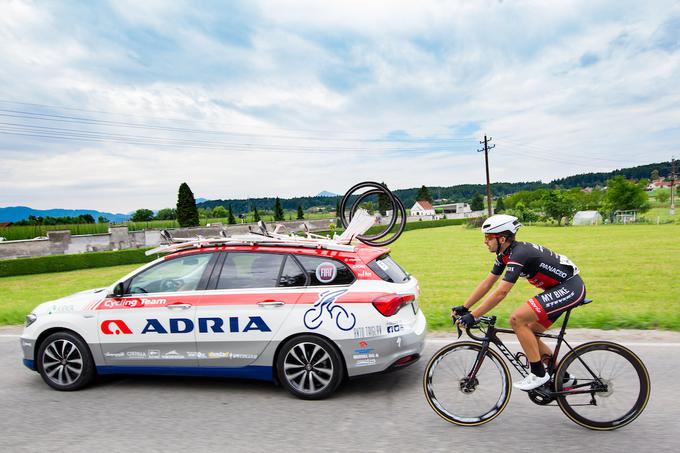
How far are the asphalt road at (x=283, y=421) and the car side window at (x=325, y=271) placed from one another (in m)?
1.20

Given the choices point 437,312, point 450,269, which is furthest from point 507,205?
point 437,312

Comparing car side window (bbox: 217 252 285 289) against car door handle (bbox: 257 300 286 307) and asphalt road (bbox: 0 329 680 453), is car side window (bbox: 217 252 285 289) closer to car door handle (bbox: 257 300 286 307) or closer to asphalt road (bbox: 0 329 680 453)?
car door handle (bbox: 257 300 286 307)

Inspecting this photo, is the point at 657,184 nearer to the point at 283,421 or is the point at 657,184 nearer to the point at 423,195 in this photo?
the point at 423,195

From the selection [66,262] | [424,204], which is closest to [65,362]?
[66,262]

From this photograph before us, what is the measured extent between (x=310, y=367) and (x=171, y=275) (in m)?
1.94

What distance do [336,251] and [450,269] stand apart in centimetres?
1777

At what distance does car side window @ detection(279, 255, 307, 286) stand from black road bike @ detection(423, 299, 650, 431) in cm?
161

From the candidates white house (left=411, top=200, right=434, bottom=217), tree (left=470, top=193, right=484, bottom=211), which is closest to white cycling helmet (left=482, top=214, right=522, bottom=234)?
white house (left=411, top=200, right=434, bottom=217)

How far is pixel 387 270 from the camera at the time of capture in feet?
16.9

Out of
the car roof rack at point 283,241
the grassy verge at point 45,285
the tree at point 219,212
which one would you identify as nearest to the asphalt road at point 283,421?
the car roof rack at point 283,241

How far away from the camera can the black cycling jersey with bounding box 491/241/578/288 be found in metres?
3.98

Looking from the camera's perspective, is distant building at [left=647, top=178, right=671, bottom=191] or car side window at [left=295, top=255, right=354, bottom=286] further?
distant building at [left=647, top=178, right=671, bottom=191]


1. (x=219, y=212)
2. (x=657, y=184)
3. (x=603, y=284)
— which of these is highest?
(x=219, y=212)

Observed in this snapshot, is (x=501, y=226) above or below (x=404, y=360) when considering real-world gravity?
above
